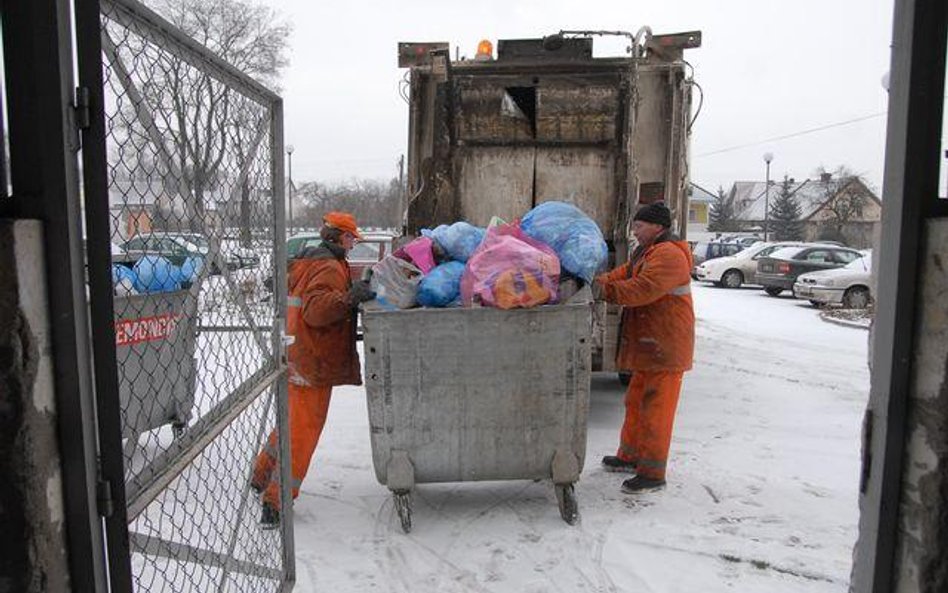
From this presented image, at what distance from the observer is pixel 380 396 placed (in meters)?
3.84

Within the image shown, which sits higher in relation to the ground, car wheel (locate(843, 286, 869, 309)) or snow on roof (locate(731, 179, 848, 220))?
snow on roof (locate(731, 179, 848, 220))

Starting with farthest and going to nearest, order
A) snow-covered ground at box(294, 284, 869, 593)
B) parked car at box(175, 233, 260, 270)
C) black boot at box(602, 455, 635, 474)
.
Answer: black boot at box(602, 455, 635, 474), snow-covered ground at box(294, 284, 869, 593), parked car at box(175, 233, 260, 270)

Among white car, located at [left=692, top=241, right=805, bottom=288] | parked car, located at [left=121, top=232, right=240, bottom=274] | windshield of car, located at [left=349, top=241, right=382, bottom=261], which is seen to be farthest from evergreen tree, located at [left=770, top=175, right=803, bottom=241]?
parked car, located at [left=121, top=232, right=240, bottom=274]

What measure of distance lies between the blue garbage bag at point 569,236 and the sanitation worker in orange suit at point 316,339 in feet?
3.44

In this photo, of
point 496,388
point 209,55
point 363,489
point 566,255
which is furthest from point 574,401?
point 209,55

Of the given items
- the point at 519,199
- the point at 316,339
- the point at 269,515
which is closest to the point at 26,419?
the point at 269,515

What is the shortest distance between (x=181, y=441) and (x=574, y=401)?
2278mm

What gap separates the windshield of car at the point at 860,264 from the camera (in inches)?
607

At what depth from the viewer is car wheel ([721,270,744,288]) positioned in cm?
2120

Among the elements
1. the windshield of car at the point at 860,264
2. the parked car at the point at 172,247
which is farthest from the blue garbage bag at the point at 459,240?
the windshield of car at the point at 860,264

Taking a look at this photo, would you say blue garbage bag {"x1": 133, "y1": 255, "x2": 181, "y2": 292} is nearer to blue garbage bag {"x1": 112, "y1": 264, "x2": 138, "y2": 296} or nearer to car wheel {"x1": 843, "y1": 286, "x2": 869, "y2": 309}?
blue garbage bag {"x1": 112, "y1": 264, "x2": 138, "y2": 296}

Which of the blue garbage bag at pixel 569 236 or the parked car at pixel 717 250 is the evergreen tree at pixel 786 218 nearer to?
the parked car at pixel 717 250

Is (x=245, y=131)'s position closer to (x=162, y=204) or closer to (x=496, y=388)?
(x=162, y=204)

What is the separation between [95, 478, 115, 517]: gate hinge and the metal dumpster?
Answer: 2277 millimetres
